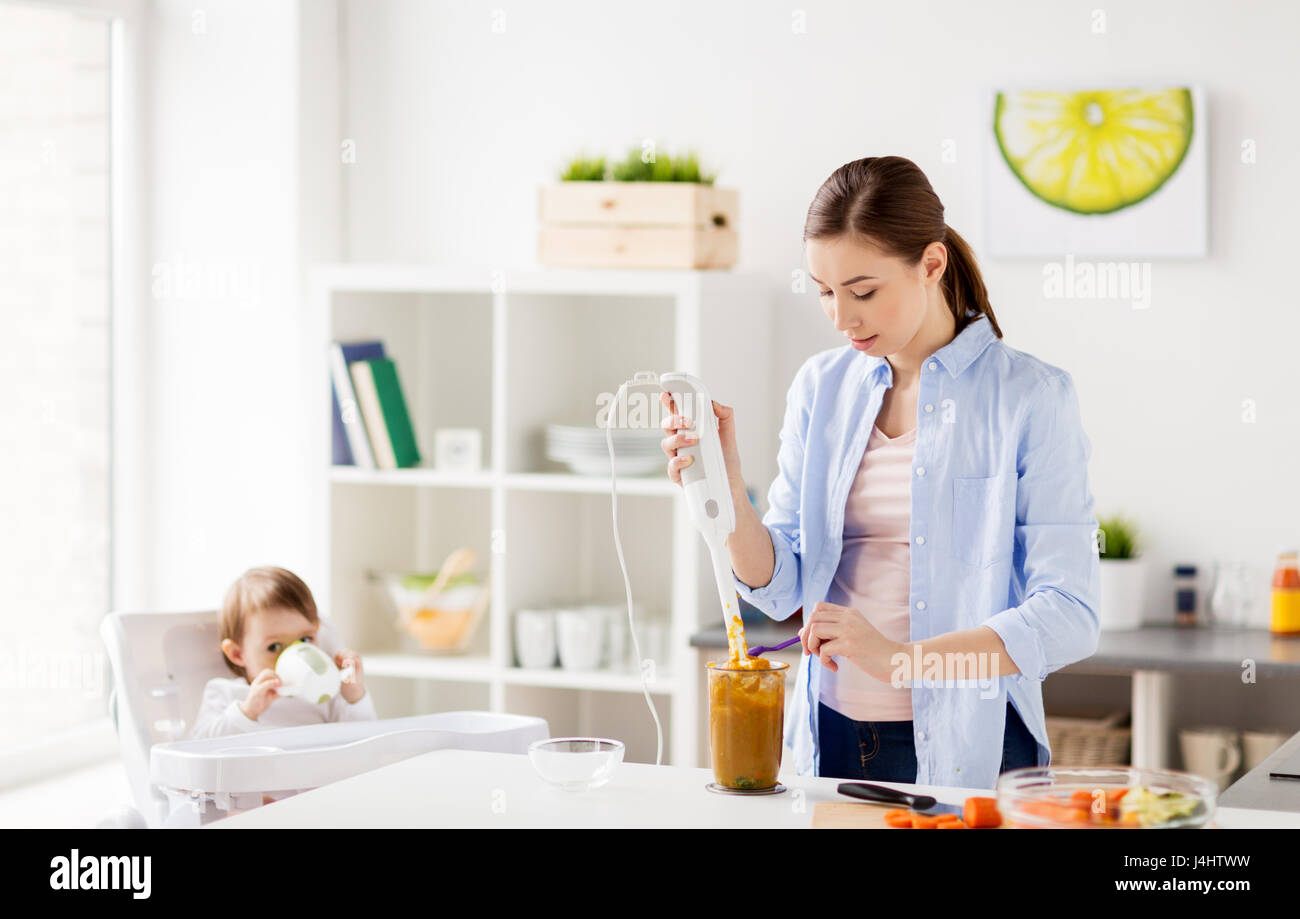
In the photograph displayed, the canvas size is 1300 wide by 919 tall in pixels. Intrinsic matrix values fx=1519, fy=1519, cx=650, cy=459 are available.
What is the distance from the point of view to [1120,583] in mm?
3170

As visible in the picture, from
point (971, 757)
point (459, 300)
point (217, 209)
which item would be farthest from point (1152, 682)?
point (217, 209)

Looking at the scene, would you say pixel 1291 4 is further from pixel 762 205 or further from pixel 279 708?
pixel 279 708

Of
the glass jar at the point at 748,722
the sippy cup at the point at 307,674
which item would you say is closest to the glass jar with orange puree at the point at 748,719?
the glass jar at the point at 748,722

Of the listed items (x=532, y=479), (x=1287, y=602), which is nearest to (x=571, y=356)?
(x=532, y=479)

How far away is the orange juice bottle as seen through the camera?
3139 millimetres

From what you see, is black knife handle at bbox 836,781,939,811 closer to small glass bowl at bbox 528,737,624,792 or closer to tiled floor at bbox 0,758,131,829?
small glass bowl at bbox 528,737,624,792

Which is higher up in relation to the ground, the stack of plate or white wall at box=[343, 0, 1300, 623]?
white wall at box=[343, 0, 1300, 623]

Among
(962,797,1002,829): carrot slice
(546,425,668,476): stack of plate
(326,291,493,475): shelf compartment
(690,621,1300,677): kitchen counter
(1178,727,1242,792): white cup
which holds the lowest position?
(1178,727,1242,792): white cup

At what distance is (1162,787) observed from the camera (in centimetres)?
139

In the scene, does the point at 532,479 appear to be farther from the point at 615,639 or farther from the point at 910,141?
the point at 910,141

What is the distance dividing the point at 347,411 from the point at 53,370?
0.69 meters

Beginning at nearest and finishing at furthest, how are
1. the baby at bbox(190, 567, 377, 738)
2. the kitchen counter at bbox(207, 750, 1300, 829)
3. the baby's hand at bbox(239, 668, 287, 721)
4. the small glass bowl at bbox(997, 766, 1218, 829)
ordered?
the small glass bowl at bbox(997, 766, 1218, 829), the kitchen counter at bbox(207, 750, 1300, 829), the baby's hand at bbox(239, 668, 287, 721), the baby at bbox(190, 567, 377, 738)

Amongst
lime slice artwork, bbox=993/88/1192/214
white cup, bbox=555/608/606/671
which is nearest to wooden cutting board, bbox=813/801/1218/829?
white cup, bbox=555/608/606/671

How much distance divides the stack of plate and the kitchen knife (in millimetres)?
1800
